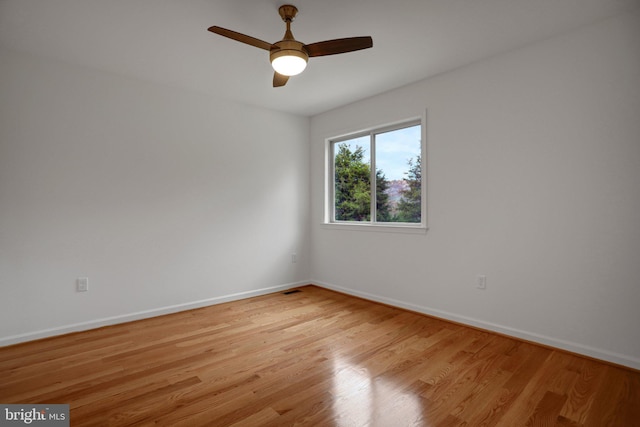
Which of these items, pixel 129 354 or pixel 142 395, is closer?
pixel 142 395

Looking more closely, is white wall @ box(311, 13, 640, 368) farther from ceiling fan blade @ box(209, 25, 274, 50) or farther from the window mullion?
ceiling fan blade @ box(209, 25, 274, 50)

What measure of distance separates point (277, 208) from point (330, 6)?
8.74 ft

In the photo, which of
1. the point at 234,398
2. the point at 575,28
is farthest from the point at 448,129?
the point at 234,398

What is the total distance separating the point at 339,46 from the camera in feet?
6.63

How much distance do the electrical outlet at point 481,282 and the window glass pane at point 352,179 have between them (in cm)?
149

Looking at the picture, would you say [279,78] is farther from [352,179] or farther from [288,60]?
[352,179]

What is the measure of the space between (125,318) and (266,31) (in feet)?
9.54

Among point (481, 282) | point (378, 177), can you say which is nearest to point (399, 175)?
point (378, 177)

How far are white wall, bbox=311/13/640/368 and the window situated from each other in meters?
0.23

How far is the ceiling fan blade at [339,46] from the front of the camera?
1.94 m

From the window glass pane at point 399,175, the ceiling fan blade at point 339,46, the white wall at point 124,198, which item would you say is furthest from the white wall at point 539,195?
the white wall at point 124,198

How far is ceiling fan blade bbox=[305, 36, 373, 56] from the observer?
6.37ft

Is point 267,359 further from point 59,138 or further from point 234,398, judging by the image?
point 59,138

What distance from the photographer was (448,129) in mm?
3117
